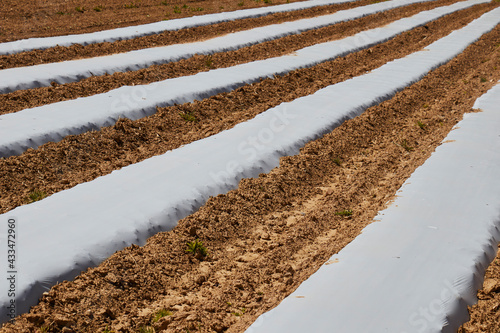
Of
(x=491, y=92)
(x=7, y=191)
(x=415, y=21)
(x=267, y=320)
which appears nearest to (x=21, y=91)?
(x=7, y=191)

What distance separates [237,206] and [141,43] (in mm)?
8272

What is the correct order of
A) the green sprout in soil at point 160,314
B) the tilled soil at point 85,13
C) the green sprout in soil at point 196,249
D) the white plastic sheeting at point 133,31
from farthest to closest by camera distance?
the tilled soil at point 85,13 → the white plastic sheeting at point 133,31 → the green sprout in soil at point 196,249 → the green sprout in soil at point 160,314

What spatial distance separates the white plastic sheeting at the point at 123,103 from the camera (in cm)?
689

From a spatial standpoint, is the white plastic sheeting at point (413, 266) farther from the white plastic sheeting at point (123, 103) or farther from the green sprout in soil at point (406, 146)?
the white plastic sheeting at point (123, 103)

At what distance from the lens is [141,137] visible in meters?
7.70

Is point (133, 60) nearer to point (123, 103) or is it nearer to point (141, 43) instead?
point (141, 43)

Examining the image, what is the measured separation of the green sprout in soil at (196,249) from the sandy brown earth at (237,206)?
0.05 metres

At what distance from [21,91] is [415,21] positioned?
15436mm

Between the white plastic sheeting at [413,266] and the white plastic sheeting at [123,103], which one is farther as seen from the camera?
the white plastic sheeting at [123,103]

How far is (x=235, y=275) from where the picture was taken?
16.0ft

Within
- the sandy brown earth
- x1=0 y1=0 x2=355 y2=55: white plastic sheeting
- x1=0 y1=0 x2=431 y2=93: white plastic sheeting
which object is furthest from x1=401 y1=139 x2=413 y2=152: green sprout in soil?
x1=0 y1=0 x2=355 y2=55: white plastic sheeting

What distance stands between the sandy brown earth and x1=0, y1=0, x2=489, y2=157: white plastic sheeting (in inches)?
8.9

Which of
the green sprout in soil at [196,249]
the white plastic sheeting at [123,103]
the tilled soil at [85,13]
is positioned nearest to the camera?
the green sprout in soil at [196,249]

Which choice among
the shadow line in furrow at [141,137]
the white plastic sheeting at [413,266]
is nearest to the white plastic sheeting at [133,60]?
the shadow line in furrow at [141,137]
